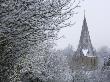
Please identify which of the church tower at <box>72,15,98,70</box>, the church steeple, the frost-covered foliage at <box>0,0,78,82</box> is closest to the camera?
the frost-covered foliage at <box>0,0,78,82</box>

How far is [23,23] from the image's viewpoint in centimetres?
987

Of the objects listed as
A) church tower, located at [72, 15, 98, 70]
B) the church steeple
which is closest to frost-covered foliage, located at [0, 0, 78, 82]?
the church steeple

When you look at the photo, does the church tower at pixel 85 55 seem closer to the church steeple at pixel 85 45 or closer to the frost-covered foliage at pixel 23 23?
the church steeple at pixel 85 45

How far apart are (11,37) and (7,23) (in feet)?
2.55

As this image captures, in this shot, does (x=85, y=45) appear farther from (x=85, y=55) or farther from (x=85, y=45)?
(x=85, y=55)

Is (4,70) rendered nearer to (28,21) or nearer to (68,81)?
(28,21)

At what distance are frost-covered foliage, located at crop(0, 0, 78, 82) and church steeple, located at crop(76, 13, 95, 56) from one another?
179 ft

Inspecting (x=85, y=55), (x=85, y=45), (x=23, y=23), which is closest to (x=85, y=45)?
(x=85, y=45)

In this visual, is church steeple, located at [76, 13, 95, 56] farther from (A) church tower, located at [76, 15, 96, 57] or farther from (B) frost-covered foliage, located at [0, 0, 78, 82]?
(B) frost-covered foliage, located at [0, 0, 78, 82]

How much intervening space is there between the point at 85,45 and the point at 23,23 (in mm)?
63314

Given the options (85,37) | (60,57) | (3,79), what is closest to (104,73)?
(85,37)

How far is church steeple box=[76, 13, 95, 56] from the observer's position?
68919 millimetres

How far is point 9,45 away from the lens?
1149 centimetres

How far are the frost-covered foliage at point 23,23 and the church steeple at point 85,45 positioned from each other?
54.6m
